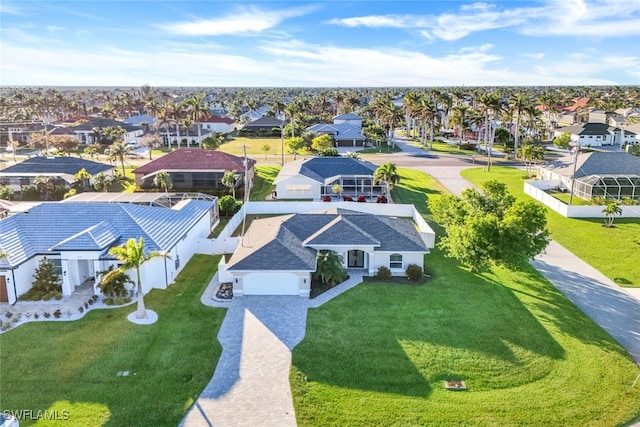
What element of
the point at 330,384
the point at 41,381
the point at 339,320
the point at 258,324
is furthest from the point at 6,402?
the point at 339,320

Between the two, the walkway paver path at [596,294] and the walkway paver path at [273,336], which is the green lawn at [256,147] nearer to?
the walkway paver path at [596,294]

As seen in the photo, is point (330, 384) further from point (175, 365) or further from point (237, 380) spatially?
point (175, 365)

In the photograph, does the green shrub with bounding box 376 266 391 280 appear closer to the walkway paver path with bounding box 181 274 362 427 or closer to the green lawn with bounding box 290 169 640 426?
the green lawn with bounding box 290 169 640 426

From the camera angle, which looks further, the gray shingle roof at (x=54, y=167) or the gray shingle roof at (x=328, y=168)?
the gray shingle roof at (x=54, y=167)

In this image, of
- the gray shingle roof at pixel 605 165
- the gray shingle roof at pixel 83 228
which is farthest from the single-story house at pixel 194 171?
the gray shingle roof at pixel 605 165

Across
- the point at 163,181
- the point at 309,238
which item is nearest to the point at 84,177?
the point at 163,181

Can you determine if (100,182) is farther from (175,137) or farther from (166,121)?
(175,137)

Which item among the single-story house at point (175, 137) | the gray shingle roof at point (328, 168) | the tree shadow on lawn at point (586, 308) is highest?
the single-story house at point (175, 137)
